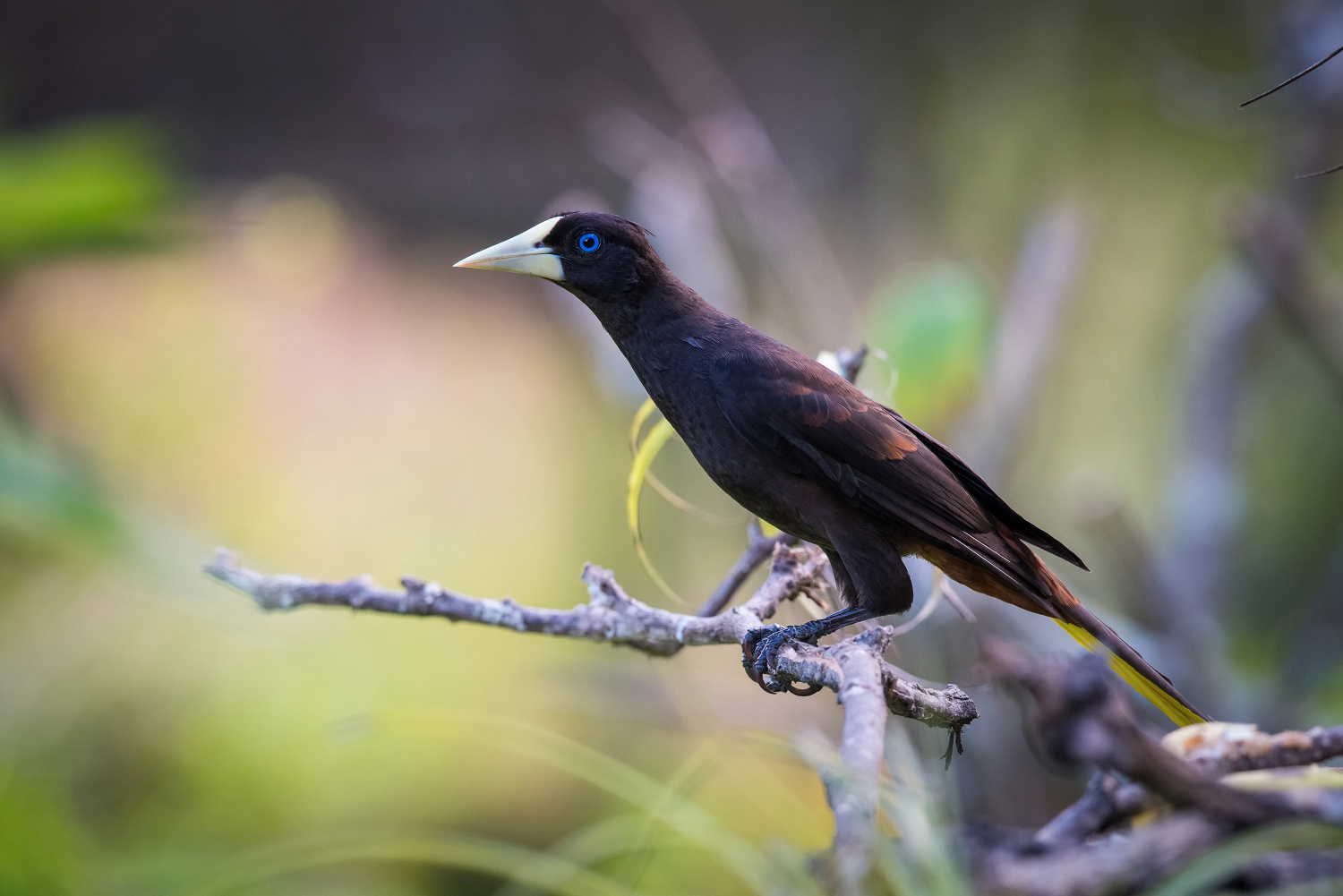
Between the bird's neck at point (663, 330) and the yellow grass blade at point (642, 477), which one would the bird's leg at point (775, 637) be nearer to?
the yellow grass blade at point (642, 477)

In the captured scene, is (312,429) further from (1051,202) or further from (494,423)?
(1051,202)

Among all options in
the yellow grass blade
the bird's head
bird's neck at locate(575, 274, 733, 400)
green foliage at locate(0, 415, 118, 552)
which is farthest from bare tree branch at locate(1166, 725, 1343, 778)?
green foliage at locate(0, 415, 118, 552)

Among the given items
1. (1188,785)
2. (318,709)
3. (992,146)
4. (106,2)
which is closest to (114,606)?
(318,709)

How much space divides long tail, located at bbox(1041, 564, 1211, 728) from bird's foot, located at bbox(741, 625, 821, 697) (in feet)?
1.07

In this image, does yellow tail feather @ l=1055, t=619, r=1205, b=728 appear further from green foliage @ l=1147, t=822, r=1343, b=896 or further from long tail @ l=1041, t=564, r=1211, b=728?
green foliage @ l=1147, t=822, r=1343, b=896

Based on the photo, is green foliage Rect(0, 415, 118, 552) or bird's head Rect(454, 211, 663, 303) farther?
green foliage Rect(0, 415, 118, 552)

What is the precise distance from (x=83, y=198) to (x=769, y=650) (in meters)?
2.19

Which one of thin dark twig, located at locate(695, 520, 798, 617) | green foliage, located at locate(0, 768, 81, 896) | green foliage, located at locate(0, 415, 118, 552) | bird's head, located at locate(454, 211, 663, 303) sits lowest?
green foliage, located at locate(0, 768, 81, 896)

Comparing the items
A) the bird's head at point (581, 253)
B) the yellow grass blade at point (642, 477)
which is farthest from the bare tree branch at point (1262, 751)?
the bird's head at point (581, 253)

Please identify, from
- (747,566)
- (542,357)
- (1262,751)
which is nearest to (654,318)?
(747,566)

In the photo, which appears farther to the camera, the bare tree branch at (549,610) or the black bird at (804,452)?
the black bird at (804,452)

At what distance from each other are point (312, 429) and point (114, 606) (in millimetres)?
864

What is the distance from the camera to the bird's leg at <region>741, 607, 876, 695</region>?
1.17 m

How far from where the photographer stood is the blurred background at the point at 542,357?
8.22 ft
